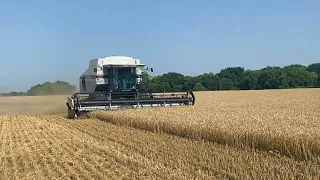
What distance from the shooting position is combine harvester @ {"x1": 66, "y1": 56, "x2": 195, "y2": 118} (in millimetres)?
19328

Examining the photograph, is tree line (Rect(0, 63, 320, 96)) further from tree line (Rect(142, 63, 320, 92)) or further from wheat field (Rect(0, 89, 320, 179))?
wheat field (Rect(0, 89, 320, 179))

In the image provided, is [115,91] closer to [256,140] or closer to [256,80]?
[256,140]

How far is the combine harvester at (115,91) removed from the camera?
19328mm

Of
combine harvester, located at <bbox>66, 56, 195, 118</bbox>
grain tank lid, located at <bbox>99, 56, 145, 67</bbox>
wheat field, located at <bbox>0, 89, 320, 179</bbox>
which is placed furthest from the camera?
grain tank lid, located at <bbox>99, 56, 145, 67</bbox>

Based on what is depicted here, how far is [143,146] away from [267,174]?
3.94 metres

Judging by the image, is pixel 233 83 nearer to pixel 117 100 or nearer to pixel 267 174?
pixel 117 100

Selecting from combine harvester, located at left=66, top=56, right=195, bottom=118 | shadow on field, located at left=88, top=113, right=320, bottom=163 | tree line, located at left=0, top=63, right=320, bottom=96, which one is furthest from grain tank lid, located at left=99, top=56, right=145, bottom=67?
tree line, located at left=0, top=63, right=320, bottom=96

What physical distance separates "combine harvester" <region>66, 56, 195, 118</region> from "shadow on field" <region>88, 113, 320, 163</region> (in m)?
6.88

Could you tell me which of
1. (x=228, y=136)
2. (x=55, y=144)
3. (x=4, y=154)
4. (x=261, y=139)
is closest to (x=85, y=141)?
(x=55, y=144)

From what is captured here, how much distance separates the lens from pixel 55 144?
435 inches

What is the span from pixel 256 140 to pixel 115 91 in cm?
1335

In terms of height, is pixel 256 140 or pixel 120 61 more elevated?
pixel 120 61

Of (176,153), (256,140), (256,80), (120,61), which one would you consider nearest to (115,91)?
(120,61)

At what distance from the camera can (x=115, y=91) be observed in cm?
2134
